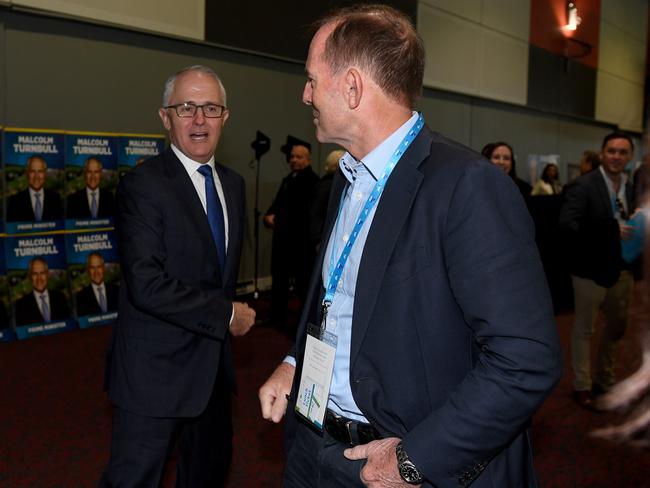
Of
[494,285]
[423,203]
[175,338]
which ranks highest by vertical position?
[423,203]

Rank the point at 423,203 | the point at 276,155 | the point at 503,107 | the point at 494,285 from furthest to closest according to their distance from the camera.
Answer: the point at 503,107 < the point at 276,155 < the point at 423,203 < the point at 494,285

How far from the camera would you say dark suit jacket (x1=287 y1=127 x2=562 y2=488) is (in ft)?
3.63

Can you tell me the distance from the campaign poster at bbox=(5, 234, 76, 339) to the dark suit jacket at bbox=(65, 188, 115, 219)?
232 millimetres

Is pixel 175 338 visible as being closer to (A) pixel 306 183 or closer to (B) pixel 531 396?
(B) pixel 531 396

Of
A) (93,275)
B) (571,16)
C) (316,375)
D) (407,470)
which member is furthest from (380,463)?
(571,16)

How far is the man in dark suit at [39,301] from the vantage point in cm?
516

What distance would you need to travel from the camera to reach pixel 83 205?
5.57 m

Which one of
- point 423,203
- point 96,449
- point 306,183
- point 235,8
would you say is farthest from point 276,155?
point 423,203

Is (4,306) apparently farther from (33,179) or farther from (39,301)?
(33,179)

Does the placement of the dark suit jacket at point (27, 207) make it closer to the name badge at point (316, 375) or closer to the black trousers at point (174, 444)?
the black trousers at point (174, 444)

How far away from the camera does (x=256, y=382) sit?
4.32m

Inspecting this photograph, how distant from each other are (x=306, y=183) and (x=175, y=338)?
146 inches

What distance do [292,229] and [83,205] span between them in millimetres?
1823

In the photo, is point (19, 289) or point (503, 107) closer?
point (19, 289)
